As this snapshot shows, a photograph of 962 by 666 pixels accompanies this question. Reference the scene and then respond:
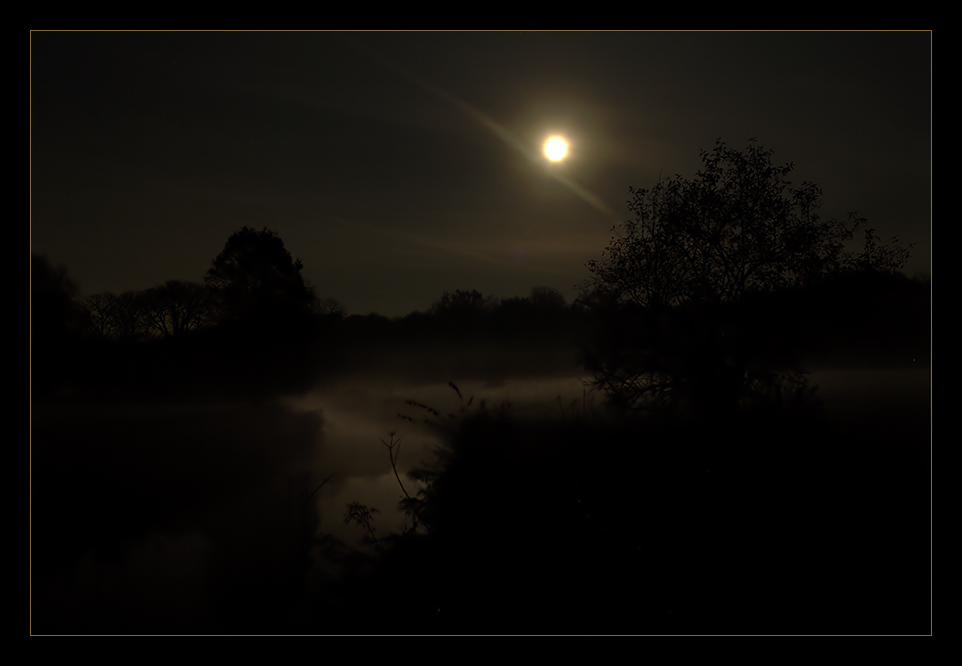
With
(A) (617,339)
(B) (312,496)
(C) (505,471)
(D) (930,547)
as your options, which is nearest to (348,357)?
(B) (312,496)

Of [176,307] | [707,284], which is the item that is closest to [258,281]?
[176,307]

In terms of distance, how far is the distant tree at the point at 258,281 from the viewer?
27.2ft

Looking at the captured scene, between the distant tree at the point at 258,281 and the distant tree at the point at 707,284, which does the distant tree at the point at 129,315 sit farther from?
the distant tree at the point at 707,284

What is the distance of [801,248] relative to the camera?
302 inches

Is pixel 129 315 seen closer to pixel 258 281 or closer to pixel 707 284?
pixel 258 281

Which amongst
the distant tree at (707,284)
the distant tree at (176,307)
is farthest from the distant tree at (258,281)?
the distant tree at (707,284)

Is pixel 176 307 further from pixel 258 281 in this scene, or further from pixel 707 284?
pixel 707 284

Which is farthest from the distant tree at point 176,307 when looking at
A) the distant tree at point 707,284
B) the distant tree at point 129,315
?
the distant tree at point 707,284

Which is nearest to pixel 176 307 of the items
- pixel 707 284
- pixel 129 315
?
pixel 129 315

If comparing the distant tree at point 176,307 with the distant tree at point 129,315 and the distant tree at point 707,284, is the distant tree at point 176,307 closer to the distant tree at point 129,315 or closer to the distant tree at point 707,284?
the distant tree at point 129,315

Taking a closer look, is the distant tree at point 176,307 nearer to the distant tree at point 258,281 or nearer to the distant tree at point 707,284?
the distant tree at point 258,281

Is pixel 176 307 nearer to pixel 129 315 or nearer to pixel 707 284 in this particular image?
pixel 129 315

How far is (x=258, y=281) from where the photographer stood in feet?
30.2

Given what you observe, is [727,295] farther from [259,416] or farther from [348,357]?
[259,416]
